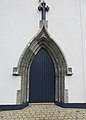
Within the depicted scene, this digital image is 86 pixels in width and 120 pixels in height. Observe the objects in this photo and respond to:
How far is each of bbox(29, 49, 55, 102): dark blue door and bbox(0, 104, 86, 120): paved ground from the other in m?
0.60

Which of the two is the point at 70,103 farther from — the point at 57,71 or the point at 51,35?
the point at 51,35

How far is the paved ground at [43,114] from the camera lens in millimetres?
4383

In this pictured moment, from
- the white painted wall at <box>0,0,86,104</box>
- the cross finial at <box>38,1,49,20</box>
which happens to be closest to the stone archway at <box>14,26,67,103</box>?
the white painted wall at <box>0,0,86,104</box>

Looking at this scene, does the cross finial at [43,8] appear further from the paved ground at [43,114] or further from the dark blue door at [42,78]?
the paved ground at [43,114]

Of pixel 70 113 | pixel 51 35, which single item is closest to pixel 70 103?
pixel 70 113

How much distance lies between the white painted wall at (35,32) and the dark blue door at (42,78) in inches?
29.1

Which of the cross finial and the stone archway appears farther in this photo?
the cross finial

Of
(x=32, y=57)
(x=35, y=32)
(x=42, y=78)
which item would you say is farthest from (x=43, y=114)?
(x=35, y=32)

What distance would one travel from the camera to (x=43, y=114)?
183 inches

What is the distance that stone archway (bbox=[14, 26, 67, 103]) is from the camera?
5.50 metres

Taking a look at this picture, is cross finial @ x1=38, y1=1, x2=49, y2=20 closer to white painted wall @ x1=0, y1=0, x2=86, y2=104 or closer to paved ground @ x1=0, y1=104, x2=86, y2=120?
white painted wall @ x1=0, y1=0, x2=86, y2=104

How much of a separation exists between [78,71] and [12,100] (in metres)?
2.72

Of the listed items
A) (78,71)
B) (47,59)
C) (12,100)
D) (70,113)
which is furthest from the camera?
(47,59)

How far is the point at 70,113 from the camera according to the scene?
4.84 m
